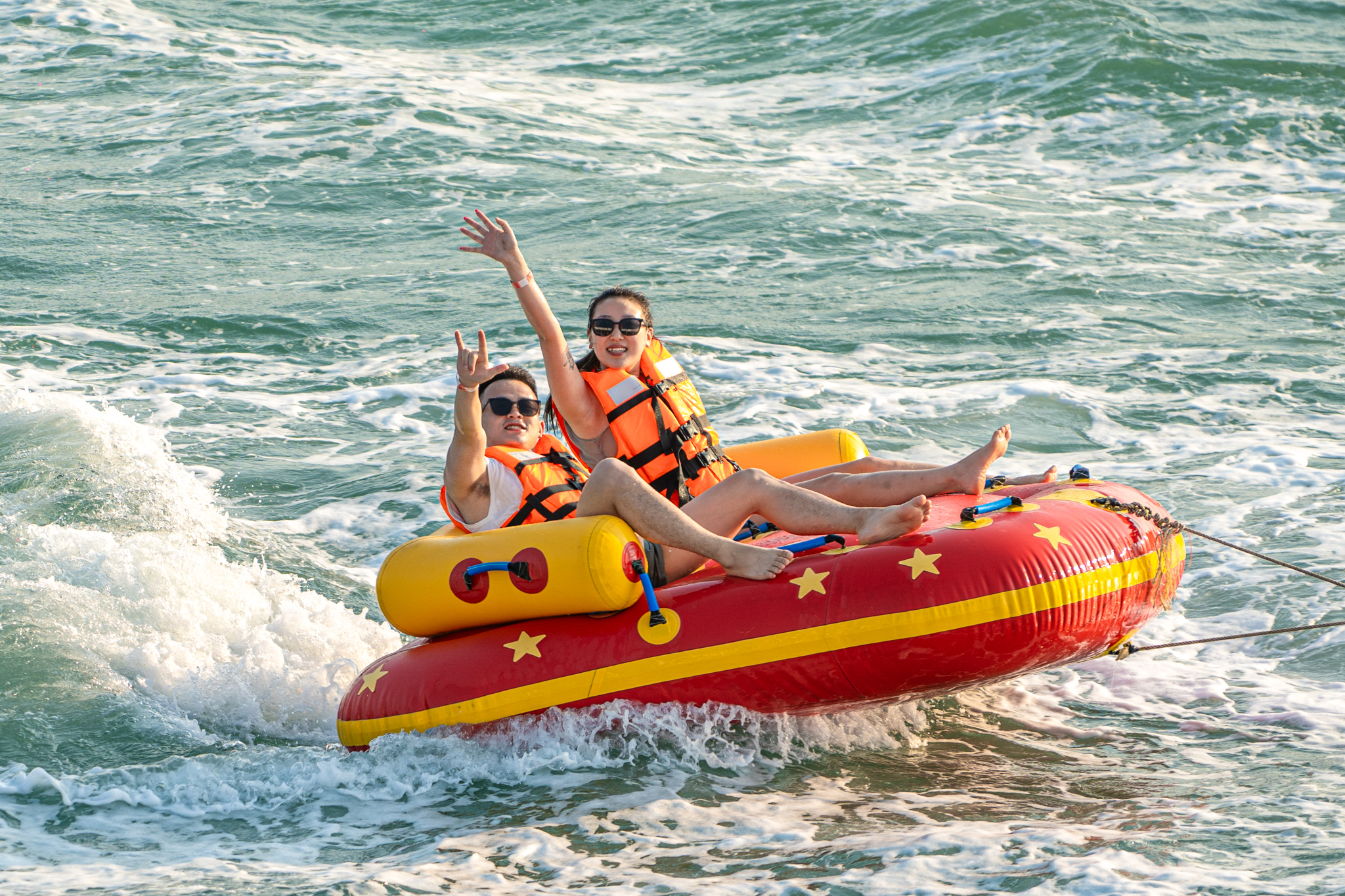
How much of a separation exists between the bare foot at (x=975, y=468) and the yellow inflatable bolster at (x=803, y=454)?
716mm

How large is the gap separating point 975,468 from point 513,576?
1570 millimetres

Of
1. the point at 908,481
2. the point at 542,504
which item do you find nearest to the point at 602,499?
the point at 542,504

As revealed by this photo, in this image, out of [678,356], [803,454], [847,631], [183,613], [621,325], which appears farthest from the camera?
[678,356]

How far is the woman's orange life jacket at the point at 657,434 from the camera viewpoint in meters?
4.66

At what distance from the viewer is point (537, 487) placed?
4.46 meters

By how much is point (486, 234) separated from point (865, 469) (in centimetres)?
159

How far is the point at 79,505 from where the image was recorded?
20.1ft

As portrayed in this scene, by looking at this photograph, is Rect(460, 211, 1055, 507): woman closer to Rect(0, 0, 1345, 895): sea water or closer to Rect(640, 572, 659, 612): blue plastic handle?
Rect(640, 572, 659, 612): blue plastic handle

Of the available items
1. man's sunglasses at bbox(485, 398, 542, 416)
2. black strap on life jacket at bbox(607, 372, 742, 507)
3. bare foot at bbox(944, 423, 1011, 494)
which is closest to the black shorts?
black strap on life jacket at bbox(607, 372, 742, 507)

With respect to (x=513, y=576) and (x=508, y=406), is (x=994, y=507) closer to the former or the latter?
(x=513, y=576)

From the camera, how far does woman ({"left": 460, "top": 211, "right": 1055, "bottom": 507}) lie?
4.52 meters

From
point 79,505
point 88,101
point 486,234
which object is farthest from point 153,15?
point 486,234

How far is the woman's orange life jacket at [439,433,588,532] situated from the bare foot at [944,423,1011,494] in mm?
1294

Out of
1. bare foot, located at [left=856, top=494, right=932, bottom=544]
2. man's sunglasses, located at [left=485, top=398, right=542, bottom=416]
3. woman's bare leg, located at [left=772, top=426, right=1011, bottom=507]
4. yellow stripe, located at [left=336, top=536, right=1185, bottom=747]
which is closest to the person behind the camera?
yellow stripe, located at [left=336, top=536, right=1185, bottom=747]
